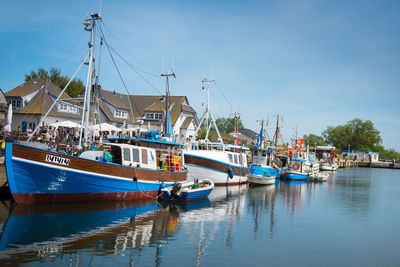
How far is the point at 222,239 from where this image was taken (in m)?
16.5

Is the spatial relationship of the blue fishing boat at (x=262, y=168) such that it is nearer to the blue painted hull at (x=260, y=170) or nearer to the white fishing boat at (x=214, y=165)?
the blue painted hull at (x=260, y=170)

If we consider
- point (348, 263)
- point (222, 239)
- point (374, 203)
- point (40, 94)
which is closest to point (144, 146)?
point (222, 239)

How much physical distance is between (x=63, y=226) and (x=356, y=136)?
463 ft

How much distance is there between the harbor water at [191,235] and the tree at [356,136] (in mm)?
122179

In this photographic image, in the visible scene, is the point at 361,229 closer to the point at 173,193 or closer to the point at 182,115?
the point at 173,193

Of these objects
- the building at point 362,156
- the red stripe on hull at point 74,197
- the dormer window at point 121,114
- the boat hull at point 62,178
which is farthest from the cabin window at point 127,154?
the building at point 362,156

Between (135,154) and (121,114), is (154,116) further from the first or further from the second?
(135,154)

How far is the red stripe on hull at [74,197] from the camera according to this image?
18406 millimetres

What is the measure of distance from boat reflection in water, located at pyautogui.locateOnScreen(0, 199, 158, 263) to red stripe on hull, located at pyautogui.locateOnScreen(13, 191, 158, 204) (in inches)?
11.5

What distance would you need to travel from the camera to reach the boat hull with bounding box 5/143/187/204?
17.7 m

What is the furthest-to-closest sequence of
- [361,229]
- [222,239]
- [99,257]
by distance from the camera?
[361,229]
[222,239]
[99,257]

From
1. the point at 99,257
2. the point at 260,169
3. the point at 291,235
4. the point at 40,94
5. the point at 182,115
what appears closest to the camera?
the point at 99,257

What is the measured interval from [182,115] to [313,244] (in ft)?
144

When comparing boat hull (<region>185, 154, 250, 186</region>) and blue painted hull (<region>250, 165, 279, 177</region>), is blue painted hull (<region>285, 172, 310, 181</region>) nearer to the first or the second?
blue painted hull (<region>250, 165, 279, 177</region>)
